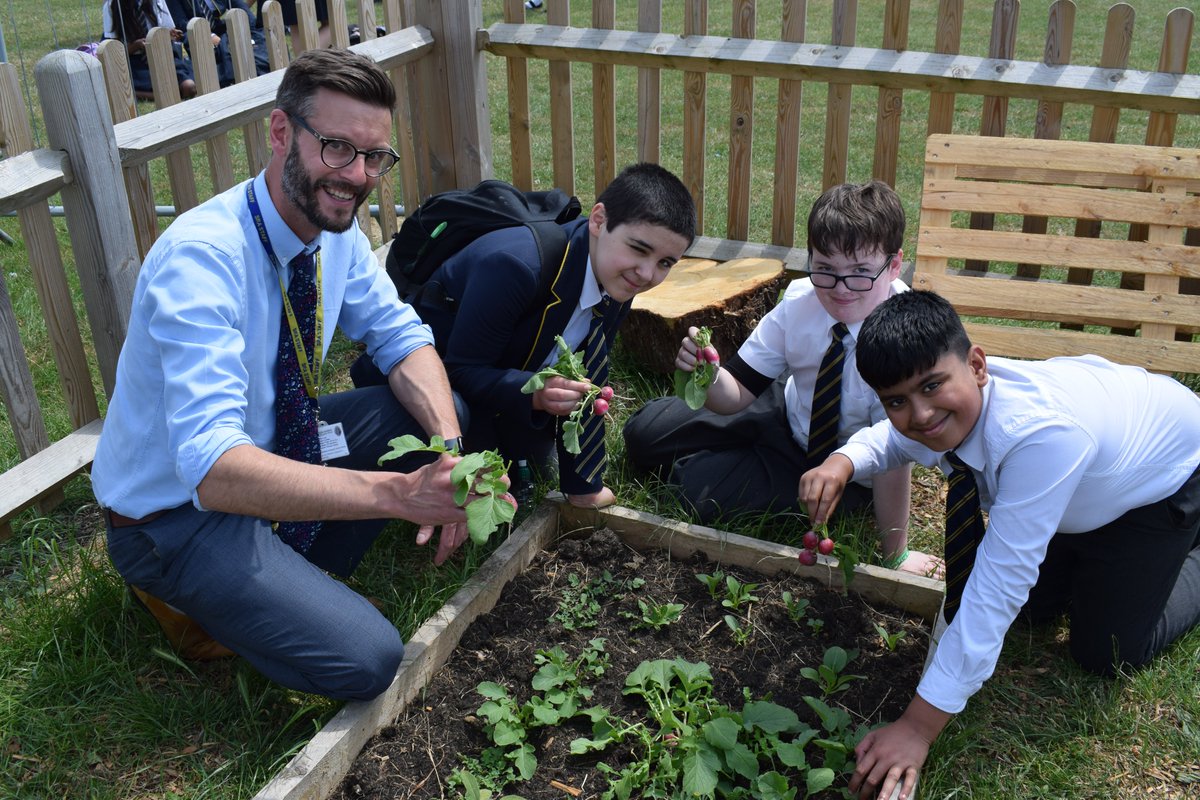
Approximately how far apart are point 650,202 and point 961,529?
1299 mm

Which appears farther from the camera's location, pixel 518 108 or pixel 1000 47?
pixel 518 108

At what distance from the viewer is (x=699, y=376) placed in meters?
3.23

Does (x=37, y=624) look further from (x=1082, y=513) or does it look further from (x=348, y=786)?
(x=1082, y=513)

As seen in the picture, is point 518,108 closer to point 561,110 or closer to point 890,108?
point 561,110

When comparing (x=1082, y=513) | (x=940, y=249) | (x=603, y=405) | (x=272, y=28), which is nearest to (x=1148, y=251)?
(x=940, y=249)

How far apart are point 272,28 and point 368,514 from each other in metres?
2.87

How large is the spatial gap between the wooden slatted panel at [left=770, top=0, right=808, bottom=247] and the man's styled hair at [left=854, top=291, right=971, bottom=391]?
2637mm

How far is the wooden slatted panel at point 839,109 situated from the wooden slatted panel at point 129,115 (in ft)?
9.69

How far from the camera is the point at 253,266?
2.68m

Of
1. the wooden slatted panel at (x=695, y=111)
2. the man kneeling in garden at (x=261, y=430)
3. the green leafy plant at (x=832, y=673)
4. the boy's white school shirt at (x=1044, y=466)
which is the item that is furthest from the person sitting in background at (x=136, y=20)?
the boy's white school shirt at (x=1044, y=466)

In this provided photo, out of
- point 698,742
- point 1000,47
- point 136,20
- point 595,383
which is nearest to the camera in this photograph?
point 698,742

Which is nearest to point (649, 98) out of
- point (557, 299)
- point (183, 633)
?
point (557, 299)

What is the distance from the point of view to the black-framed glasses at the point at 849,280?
10.5 ft

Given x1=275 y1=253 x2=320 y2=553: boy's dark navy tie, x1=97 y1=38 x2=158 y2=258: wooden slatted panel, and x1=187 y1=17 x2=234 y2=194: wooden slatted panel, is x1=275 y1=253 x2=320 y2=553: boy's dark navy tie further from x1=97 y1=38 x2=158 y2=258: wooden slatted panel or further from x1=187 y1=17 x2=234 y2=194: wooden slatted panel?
x1=187 y1=17 x2=234 y2=194: wooden slatted panel
